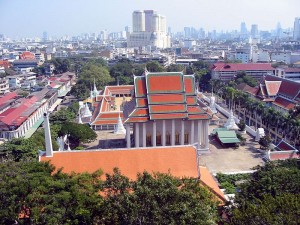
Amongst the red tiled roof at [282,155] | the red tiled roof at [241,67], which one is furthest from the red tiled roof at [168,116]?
the red tiled roof at [241,67]

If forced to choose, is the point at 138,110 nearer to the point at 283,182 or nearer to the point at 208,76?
the point at 283,182

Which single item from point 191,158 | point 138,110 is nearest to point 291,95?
point 138,110

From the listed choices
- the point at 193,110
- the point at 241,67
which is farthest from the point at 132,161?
the point at 241,67

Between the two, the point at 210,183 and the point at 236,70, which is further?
the point at 236,70

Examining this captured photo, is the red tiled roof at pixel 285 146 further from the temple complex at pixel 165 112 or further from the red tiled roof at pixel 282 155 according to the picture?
the temple complex at pixel 165 112

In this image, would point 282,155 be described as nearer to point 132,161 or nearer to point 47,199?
point 132,161

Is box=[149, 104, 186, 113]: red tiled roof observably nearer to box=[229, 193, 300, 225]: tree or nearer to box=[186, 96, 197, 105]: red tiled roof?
box=[186, 96, 197, 105]: red tiled roof
